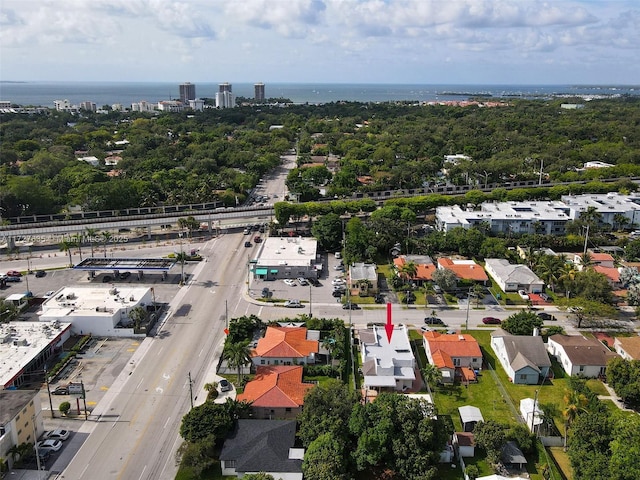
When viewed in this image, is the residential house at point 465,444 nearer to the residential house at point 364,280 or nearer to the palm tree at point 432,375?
the palm tree at point 432,375

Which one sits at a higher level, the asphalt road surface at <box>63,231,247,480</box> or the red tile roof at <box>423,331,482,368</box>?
the red tile roof at <box>423,331,482,368</box>

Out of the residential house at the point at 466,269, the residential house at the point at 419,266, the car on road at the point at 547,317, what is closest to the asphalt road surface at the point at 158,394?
the residential house at the point at 419,266

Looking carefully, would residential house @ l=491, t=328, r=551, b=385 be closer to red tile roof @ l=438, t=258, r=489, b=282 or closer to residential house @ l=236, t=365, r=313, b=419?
red tile roof @ l=438, t=258, r=489, b=282

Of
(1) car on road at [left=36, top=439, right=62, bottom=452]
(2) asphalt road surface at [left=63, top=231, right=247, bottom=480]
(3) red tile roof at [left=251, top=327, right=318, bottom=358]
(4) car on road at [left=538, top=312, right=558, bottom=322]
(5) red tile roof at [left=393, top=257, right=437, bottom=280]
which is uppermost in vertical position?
(5) red tile roof at [left=393, top=257, right=437, bottom=280]

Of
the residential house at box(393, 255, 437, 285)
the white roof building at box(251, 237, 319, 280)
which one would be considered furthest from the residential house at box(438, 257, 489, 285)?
the white roof building at box(251, 237, 319, 280)

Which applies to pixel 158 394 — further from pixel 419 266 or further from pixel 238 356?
pixel 419 266

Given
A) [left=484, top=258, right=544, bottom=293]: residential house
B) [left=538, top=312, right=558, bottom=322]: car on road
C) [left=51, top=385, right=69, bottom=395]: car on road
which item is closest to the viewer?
[left=51, top=385, right=69, bottom=395]: car on road

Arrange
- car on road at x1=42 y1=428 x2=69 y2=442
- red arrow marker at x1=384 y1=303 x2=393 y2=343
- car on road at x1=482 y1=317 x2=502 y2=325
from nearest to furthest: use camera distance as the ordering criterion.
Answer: car on road at x1=42 y1=428 x2=69 y2=442
red arrow marker at x1=384 y1=303 x2=393 y2=343
car on road at x1=482 y1=317 x2=502 y2=325

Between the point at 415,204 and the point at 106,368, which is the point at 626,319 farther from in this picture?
the point at 106,368
